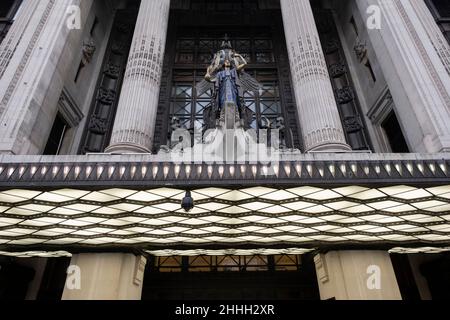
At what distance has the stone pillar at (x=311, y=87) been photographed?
379 inches

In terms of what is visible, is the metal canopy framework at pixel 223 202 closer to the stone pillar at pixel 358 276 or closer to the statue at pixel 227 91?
the stone pillar at pixel 358 276

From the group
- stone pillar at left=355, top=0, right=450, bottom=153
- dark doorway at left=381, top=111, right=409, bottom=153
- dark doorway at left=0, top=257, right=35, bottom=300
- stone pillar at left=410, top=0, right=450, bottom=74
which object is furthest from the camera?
dark doorway at left=381, top=111, right=409, bottom=153

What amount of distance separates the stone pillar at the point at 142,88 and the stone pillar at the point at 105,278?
337 centimetres

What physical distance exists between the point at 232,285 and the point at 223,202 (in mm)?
6575

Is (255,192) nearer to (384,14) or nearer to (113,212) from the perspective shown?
(113,212)

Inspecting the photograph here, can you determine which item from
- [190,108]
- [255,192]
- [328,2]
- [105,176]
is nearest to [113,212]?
[105,176]

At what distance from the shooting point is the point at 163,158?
22.0 feet

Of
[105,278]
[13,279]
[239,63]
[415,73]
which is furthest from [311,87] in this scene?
[13,279]

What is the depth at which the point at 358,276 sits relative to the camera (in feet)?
29.4

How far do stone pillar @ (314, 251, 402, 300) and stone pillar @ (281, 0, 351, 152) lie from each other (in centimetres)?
341

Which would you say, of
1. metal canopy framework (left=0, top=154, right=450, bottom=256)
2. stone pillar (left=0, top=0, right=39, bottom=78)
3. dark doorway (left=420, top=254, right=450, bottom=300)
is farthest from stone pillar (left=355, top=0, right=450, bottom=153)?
stone pillar (left=0, top=0, right=39, bottom=78)

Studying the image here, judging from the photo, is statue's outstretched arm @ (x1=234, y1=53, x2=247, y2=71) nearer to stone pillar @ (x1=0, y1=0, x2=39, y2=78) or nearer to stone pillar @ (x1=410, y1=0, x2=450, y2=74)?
stone pillar @ (x1=410, y1=0, x2=450, y2=74)

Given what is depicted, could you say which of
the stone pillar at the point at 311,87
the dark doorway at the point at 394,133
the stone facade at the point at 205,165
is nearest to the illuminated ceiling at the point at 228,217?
the stone facade at the point at 205,165

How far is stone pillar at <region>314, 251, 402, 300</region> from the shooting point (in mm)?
8828
